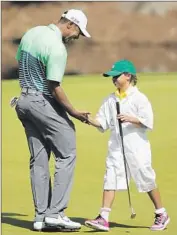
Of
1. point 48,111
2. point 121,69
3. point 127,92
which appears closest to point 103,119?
point 127,92

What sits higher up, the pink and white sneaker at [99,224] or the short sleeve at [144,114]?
the short sleeve at [144,114]

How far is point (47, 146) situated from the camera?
6.33m

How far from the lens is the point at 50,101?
243 inches

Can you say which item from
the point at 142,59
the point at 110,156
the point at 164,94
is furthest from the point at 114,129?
the point at 142,59

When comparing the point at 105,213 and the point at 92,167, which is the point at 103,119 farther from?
the point at 92,167

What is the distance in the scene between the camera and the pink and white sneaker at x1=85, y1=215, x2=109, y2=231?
20.4ft

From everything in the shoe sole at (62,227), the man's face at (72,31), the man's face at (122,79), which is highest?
the man's face at (72,31)

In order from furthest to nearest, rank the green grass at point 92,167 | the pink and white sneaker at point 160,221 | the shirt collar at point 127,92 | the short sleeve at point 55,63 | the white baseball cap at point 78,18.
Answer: the green grass at point 92,167 → the shirt collar at point 127,92 → the pink and white sneaker at point 160,221 → the white baseball cap at point 78,18 → the short sleeve at point 55,63

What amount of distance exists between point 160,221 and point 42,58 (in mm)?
1439

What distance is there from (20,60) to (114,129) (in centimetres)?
85

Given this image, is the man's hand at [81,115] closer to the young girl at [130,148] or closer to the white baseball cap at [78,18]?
the young girl at [130,148]

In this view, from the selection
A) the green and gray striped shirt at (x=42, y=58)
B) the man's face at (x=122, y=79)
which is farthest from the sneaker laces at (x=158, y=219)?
the green and gray striped shirt at (x=42, y=58)

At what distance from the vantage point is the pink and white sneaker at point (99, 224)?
244 inches

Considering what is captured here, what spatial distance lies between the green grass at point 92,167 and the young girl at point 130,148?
0.52 feet
